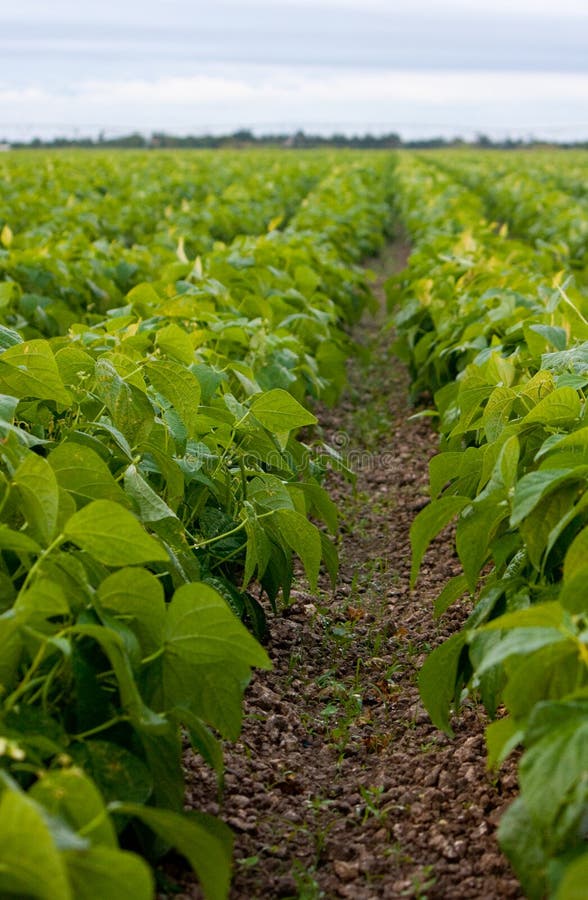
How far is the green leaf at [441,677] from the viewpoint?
6.56 ft

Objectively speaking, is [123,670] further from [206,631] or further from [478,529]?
[478,529]

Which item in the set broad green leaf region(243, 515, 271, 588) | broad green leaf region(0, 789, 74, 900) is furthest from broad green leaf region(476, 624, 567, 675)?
broad green leaf region(243, 515, 271, 588)

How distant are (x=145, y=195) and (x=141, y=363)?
38.7 feet

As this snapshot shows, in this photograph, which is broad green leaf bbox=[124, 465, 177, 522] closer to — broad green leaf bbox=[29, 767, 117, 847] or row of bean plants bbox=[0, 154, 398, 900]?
row of bean plants bbox=[0, 154, 398, 900]

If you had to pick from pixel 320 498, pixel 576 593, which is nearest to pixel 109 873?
pixel 576 593

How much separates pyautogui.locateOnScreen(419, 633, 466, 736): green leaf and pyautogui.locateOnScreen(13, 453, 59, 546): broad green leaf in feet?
2.66

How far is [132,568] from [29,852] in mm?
552

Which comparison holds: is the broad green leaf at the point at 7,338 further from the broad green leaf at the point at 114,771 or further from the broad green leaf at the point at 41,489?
the broad green leaf at the point at 114,771

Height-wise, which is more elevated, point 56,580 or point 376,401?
point 56,580

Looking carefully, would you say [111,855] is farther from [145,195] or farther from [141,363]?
[145,195]

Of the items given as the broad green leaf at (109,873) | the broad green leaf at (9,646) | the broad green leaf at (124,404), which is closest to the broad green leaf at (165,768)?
the broad green leaf at (9,646)

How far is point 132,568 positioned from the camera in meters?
1.56

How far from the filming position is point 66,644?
1.40 m

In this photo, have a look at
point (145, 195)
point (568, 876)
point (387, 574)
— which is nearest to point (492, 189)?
point (145, 195)
